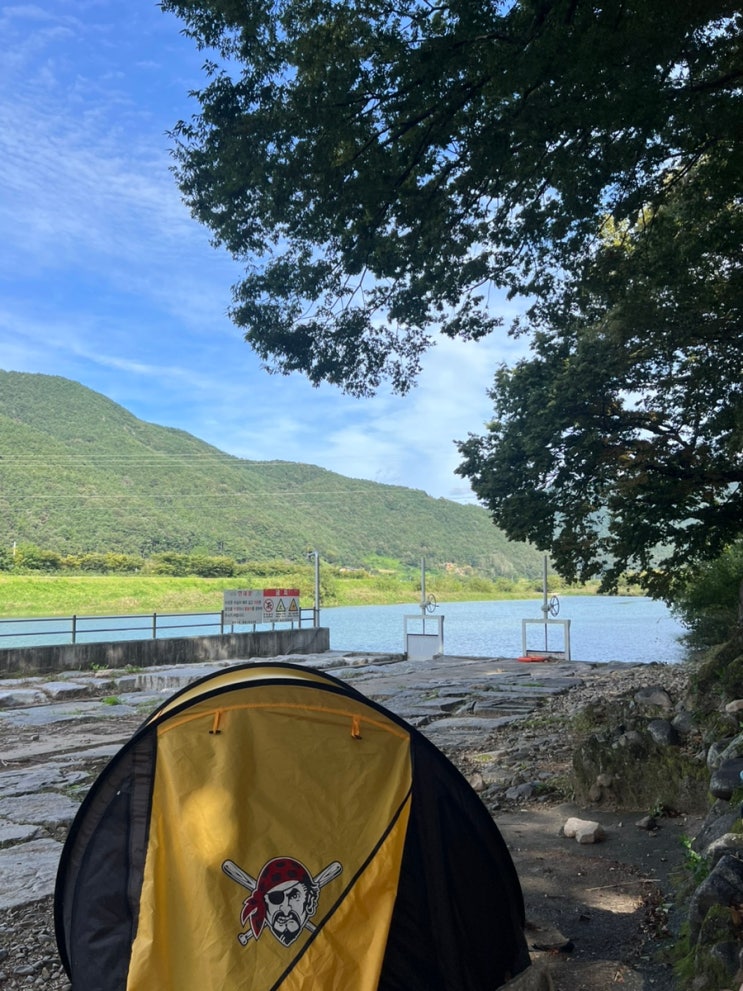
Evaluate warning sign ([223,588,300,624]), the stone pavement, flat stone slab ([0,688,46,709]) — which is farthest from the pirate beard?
warning sign ([223,588,300,624])

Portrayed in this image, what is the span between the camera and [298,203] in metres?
7.16

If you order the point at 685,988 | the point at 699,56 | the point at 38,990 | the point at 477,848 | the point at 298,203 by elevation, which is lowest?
the point at 38,990

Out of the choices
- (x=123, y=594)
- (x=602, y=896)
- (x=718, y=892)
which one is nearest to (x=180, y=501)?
(x=123, y=594)

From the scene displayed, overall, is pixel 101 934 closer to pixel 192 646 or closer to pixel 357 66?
pixel 357 66

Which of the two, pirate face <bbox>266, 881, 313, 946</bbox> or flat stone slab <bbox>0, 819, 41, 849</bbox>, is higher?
pirate face <bbox>266, 881, 313, 946</bbox>

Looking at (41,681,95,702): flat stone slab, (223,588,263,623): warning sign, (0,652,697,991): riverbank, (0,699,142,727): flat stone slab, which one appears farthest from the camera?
(223,588,263,623): warning sign

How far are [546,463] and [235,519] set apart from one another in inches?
2953

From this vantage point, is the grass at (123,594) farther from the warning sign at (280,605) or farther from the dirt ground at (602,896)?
the dirt ground at (602,896)

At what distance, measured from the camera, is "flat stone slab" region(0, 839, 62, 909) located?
13.8 ft

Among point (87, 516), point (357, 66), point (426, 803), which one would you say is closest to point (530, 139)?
point (357, 66)

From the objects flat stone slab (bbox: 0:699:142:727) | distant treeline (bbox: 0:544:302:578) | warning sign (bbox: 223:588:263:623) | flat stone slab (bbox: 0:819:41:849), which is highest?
distant treeline (bbox: 0:544:302:578)

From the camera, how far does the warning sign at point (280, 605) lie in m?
19.8

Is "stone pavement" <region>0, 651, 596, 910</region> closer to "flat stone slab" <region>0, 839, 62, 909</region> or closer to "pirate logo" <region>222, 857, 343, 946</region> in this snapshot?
"flat stone slab" <region>0, 839, 62, 909</region>

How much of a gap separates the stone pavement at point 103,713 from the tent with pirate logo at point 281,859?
5.49ft
